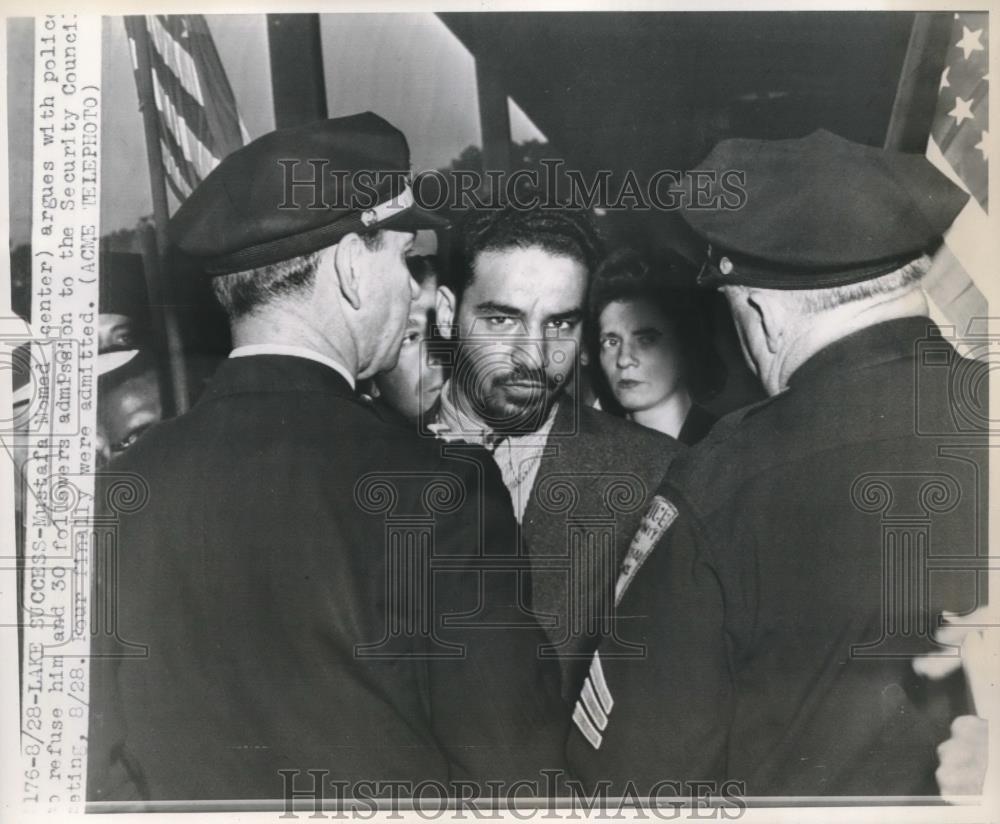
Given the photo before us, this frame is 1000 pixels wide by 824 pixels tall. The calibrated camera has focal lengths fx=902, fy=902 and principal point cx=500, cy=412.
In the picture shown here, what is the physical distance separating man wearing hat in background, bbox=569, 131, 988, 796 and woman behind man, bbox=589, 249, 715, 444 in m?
0.12

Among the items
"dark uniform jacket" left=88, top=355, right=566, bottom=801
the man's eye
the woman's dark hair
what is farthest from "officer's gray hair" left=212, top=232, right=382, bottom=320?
the woman's dark hair

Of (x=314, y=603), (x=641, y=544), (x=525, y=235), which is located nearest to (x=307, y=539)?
(x=314, y=603)

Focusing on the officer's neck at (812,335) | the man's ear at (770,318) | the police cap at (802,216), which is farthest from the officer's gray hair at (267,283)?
the officer's neck at (812,335)

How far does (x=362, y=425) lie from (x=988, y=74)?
7.23 ft

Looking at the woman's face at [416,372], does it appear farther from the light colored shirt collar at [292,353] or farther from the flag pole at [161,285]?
the flag pole at [161,285]

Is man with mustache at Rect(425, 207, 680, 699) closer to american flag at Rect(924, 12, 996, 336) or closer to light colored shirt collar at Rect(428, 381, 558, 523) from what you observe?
light colored shirt collar at Rect(428, 381, 558, 523)

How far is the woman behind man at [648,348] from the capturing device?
2.70m

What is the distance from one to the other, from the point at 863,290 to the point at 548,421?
1027 millimetres

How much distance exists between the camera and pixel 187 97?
9.01 ft

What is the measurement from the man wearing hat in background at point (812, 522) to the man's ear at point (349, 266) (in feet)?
3.43

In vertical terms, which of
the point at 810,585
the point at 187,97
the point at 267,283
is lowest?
the point at 810,585

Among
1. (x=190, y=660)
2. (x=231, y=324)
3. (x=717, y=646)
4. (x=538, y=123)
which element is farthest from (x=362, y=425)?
(x=717, y=646)

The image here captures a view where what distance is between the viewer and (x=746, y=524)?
8.77 ft

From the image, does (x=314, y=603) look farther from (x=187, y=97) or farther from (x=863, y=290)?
(x=863, y=290)
